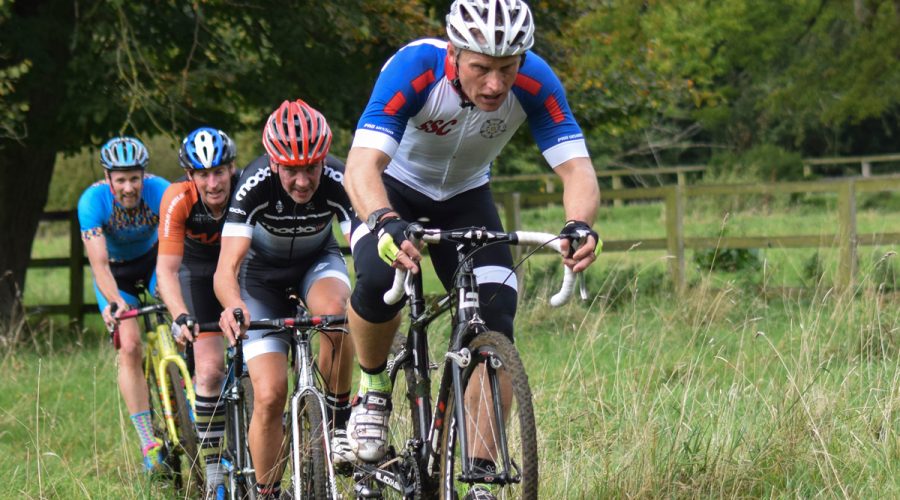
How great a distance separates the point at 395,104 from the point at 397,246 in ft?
2.25

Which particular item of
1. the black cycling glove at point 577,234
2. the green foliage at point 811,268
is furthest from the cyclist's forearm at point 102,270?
the green foliage at point 811,268

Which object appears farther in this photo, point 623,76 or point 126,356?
point 623,76

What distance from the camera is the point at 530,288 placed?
13.0 metres

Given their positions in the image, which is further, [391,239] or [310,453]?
[310,453]

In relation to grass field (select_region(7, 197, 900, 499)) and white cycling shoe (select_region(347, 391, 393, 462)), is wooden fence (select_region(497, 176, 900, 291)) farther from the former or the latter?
white cycling shoe (select_region(347, 391, 393, 462))

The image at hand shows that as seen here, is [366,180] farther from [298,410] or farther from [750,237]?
[750,237]

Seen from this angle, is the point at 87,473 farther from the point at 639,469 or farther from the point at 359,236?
the point at 639,469

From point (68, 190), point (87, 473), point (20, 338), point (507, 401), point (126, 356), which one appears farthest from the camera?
point (68, 190)

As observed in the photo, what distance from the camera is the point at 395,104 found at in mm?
5012

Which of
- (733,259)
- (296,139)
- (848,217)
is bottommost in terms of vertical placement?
(733,259)

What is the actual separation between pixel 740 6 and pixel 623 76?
14100mm

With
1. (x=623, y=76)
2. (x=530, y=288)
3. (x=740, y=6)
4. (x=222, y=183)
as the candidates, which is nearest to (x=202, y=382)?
(x=222, y=183)

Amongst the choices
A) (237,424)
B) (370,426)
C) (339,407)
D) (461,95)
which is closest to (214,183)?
(237,424)

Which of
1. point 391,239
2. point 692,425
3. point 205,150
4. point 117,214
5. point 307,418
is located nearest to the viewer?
point 391,239
